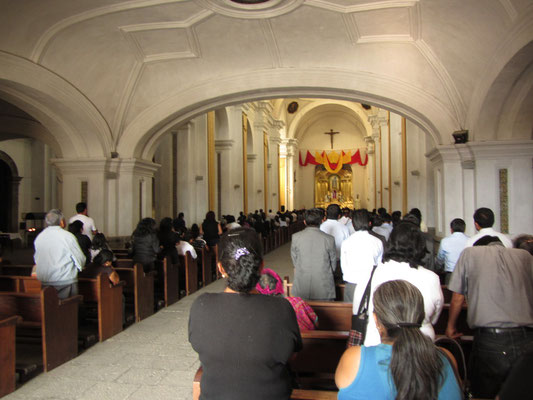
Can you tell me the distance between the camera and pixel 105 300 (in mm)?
4973

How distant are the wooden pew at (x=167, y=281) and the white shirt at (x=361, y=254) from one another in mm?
3277

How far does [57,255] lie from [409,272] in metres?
3.46

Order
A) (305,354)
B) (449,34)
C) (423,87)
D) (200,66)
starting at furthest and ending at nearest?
(200,66), (423,87), (449,34), (305,354)

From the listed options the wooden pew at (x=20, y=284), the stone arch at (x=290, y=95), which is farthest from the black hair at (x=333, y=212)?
the stone arch at (x=290, y=95)

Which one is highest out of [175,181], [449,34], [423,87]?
[449,34]

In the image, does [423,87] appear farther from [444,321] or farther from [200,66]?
[444,321]

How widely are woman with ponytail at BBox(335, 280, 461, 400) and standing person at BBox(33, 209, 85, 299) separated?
356 centimetres

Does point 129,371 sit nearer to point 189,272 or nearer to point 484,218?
point 484,218

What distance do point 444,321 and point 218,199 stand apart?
1298cm

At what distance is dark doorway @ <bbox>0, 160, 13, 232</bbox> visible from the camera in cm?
1559

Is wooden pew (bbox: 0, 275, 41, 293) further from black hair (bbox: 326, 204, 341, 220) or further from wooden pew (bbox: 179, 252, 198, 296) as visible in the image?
black hair (bbox: 326, 204, 341, 220)

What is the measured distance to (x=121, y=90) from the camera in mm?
9047

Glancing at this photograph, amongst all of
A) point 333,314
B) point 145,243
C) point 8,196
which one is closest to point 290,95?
point 145,243

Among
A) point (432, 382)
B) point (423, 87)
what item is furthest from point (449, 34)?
point (432, 382)
